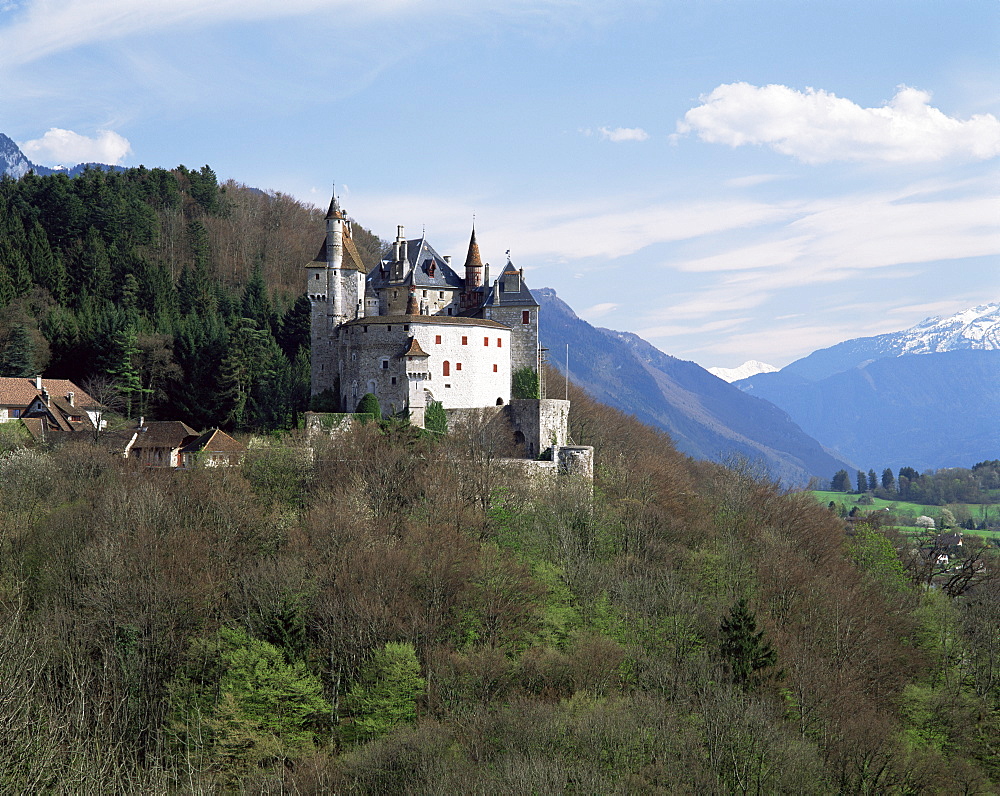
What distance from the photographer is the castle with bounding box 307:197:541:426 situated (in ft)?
175

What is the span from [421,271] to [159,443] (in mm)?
18383

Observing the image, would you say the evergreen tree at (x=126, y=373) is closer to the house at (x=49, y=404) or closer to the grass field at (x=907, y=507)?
the house at (x=49, y=404)

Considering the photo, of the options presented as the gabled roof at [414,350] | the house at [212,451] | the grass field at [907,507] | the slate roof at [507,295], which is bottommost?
the grass field at [907,507]

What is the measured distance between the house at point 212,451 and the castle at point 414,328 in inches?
250

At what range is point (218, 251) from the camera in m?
88.9

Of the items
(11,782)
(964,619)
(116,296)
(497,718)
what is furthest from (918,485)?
(11,782)

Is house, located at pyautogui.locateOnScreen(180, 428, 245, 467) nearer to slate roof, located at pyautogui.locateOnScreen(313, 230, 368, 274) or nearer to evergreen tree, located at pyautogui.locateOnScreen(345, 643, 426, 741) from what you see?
slate roof, located at pyautogui.locateOnScreen(313, 230, 368, 274)

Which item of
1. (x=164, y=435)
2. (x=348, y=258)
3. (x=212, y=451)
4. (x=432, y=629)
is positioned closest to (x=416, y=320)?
(x=348, y=258)

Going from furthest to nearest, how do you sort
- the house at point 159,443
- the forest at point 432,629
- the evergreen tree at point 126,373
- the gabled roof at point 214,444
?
the evergreen tree at point 126,373, the house at point 159,443, the gabled roof at point 214,444, the forest at point 432,629

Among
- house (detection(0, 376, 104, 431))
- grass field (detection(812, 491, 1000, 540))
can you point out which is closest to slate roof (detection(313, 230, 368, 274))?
house (detection(0, 376, 104, 431))

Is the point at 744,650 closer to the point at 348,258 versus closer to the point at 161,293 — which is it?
the point at 348,258

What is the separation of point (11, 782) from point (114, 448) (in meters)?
33.2

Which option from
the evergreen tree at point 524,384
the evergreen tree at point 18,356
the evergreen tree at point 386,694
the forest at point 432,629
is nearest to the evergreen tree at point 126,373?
the forest at point 432,629

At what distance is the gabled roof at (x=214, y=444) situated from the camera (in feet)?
171
